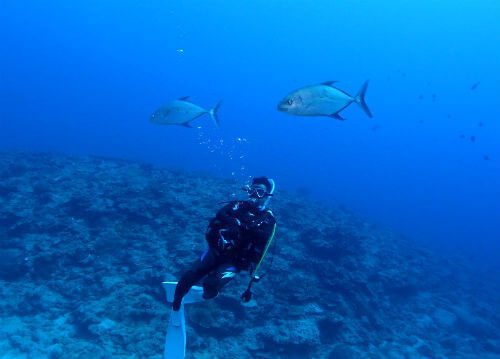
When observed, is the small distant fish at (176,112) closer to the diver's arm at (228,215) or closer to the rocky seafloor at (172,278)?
the diver's arm at (228,215)

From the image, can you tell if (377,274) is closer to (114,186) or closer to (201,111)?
(201,111)

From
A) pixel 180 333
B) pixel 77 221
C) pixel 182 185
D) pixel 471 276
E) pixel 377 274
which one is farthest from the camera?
pixel 471 276

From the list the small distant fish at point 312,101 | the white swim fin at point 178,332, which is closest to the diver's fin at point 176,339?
the white swim fin at point 178,332

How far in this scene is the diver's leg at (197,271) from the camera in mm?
3736

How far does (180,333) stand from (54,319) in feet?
13.0

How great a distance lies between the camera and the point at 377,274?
10961mm

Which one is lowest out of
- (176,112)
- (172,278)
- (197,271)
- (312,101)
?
(172,278)

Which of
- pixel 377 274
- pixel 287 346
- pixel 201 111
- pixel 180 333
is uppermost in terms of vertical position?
pixel 201 111

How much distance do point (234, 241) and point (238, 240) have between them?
0.15ft

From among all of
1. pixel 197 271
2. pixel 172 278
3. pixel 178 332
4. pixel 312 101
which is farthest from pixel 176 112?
pixel 172 278

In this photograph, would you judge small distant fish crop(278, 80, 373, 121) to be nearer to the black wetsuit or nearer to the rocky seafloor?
the black wetsuit

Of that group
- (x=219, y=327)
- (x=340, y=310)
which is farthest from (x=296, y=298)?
(x=219, y=327)

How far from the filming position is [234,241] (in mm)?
3494

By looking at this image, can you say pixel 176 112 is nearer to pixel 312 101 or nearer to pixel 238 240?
pixel 312 101
